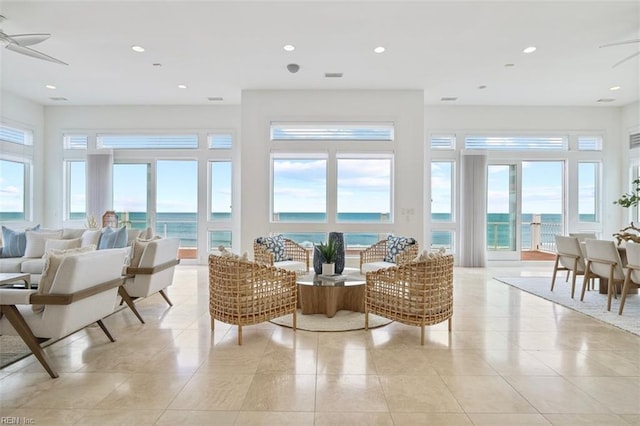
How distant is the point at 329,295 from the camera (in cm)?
392

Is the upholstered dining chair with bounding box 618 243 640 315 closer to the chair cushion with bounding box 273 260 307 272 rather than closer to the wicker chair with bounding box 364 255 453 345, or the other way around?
the wicker chair with bounding box 364 255 453 345

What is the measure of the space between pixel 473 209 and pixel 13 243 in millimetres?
8668

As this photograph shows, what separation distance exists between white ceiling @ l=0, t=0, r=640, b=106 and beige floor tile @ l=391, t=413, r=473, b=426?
4.06 meters

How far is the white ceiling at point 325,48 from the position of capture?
13.1ft

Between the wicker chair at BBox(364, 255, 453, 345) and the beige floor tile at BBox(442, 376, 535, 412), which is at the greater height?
the wicker chair at BBox(364, 255, 453, 345)

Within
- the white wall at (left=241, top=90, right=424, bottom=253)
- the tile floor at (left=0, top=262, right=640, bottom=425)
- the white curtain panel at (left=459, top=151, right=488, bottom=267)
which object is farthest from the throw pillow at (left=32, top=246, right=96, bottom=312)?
the white curtain panel at (left=459, top=151, right=488, bottom=267)

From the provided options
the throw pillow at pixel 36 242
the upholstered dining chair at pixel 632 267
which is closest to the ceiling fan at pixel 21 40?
the throw pillow at pixel 36 242

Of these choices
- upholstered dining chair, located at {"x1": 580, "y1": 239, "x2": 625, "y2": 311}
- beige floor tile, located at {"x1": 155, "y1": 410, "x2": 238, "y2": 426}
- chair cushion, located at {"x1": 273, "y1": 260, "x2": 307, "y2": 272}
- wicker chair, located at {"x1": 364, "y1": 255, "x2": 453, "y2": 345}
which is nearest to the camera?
beige floor tile, located at {"x1": 155, "y1": 410, "x2": 238, "y2": 426}

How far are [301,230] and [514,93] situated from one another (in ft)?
17.0

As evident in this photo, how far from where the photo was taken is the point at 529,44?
480 centimetres

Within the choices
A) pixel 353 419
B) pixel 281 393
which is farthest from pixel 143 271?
pixel 353 419

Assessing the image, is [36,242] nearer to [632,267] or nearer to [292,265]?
[292,265]

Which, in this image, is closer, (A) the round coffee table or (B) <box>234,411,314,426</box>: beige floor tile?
(B) <box>234,411,314,426</box>: beige floor tile

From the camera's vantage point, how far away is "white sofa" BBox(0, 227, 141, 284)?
501 centimetres
